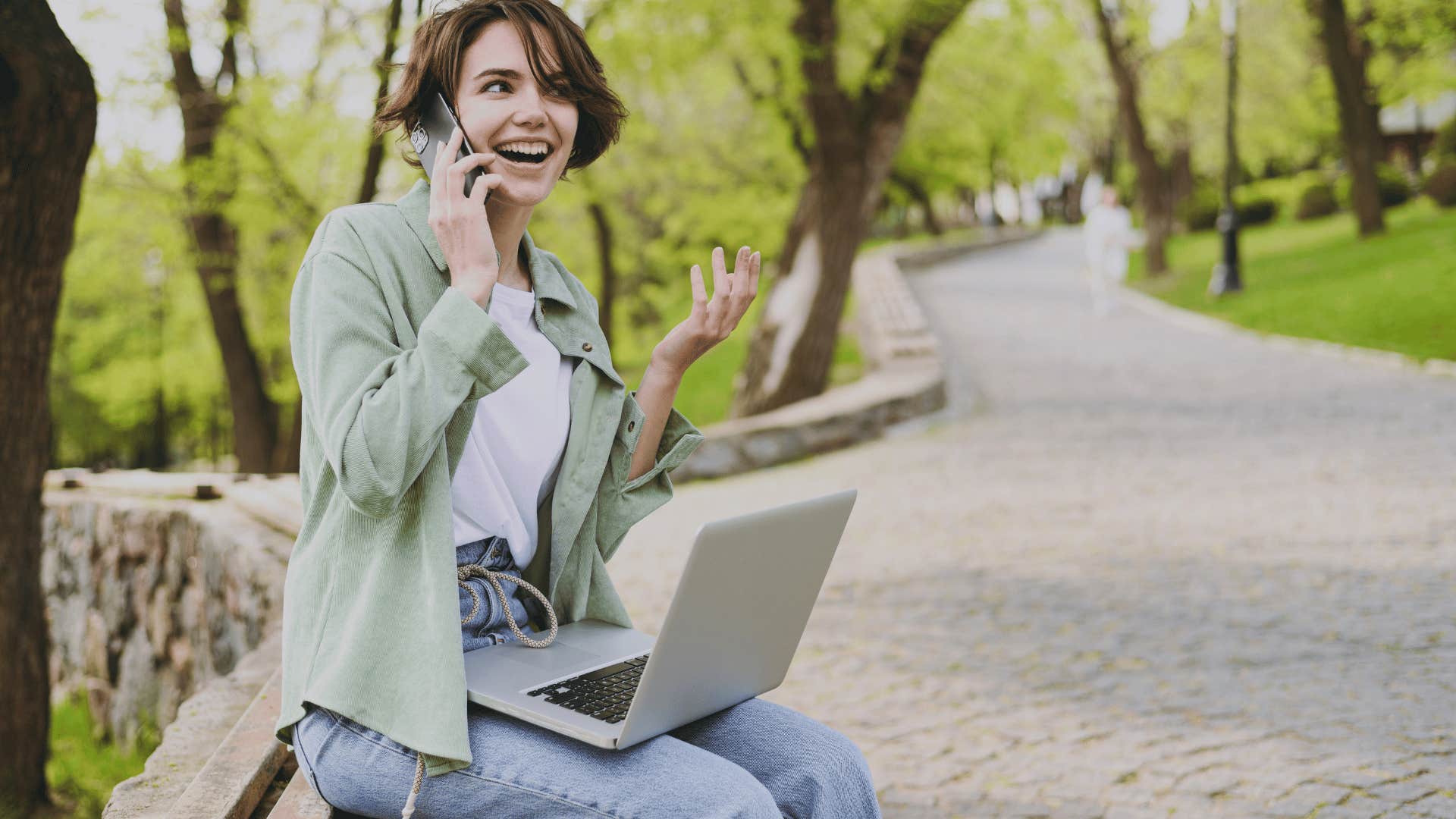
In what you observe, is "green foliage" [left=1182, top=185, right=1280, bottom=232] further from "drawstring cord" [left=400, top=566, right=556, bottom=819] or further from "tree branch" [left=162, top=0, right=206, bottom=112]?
"drawstring cord" [left=400, top=566, right=556, bottom=819]

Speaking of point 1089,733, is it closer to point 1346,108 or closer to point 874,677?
point 874,677

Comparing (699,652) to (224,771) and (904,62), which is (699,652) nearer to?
(224,771)

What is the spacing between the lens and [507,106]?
7.60 ft

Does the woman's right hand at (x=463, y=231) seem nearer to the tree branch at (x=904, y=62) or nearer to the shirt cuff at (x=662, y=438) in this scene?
the shirt cuff at (x=662, y=438)

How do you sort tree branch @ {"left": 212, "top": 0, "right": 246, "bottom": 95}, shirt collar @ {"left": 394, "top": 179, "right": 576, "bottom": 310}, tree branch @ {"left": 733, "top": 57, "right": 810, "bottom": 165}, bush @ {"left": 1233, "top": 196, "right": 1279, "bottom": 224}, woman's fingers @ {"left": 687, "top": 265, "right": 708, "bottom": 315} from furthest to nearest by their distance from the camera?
bush @ {"left": 1233, "top": 196, "right": 1279, "bottom": 224} < tree branch @ {"left": 733, "top": 57, "right": 810, "bottom": 165} < tree branch @ {"left": 212, "top": 0, "right": 246, "bottom": 95} < woman's fingers @ {"left": 687, "top": 265, "right": 708, "bottom": 315} < shirt collar @ {"left": 394, "top": 179, "right": 576, "bottom": 310}

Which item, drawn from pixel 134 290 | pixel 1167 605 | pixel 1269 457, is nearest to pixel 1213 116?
pixel 134 290

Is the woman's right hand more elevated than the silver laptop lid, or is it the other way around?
the woman's right hand

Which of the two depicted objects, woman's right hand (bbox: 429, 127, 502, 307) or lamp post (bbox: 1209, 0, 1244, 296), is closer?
woman's right hand (bbox: 429, 127, 502, 307)

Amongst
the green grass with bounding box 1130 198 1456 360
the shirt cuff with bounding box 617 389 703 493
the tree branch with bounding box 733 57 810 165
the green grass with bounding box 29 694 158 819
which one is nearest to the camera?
the shirt cuff with bounding box 617 389 703 493

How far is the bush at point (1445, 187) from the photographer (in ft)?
80.4

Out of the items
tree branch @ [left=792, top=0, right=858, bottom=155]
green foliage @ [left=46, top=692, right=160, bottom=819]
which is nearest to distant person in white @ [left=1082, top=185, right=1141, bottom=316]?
tree branch @ [left=792, top=0, right=858, bottom=155]

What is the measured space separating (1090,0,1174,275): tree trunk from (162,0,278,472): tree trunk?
16306 mm

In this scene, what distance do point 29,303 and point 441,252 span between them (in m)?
3.11

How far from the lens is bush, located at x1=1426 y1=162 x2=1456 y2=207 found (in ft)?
80.4
